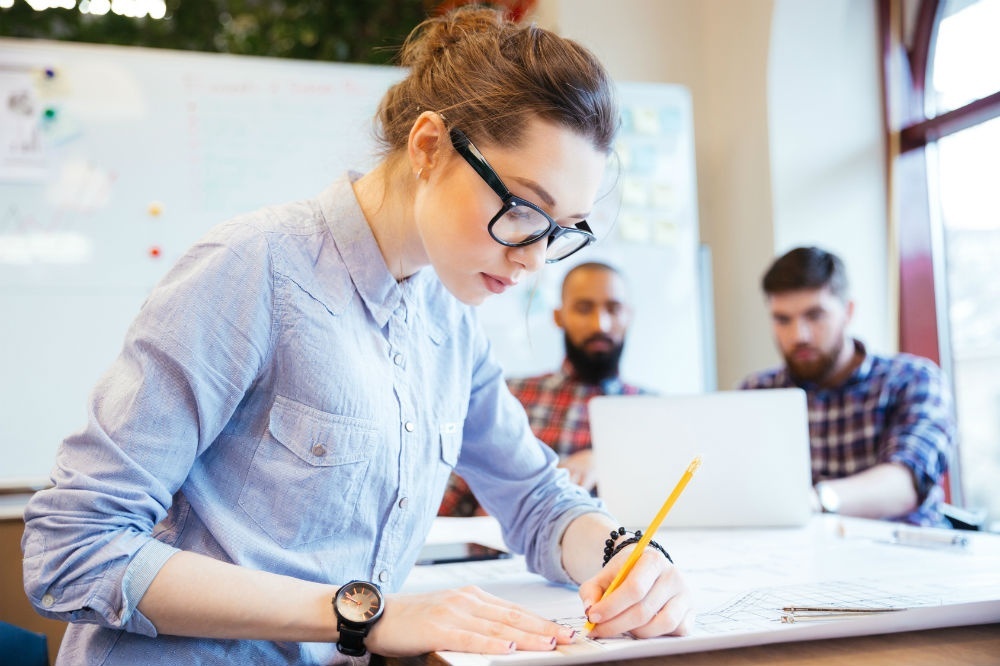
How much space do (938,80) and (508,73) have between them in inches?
115

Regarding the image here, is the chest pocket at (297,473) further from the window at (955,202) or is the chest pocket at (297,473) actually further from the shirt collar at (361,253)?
the window at (955,202)

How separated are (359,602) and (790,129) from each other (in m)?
3.09

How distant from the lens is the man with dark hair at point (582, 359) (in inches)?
121

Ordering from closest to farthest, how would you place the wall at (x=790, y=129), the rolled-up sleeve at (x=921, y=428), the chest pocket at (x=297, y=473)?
the chest pocket at (x=297, y=473) → the rolled-up sleeve at (x=921, y=428) → the wall at (x=790, y=129)

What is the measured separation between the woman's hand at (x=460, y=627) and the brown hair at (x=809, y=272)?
2.05 meters

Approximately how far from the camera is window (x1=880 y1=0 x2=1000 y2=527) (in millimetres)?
3158

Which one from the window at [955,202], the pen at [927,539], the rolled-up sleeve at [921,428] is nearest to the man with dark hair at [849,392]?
the rolled-up sleeve at [921,428]

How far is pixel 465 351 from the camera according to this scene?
4.05ft

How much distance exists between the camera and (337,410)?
3.27ft

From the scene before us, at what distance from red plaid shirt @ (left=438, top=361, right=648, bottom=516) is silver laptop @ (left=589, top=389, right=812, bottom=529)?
4.23 ft

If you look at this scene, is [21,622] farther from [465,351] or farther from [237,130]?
[237,130]

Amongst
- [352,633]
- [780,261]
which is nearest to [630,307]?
[780,261]

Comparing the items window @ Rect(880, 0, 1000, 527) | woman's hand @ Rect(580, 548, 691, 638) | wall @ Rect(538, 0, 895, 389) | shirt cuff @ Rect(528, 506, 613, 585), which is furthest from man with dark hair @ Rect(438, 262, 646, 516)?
woman's hand @ Rect(580, 548, 691, 638)

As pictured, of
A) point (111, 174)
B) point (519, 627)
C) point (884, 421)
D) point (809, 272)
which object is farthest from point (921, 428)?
point (111, 174)
